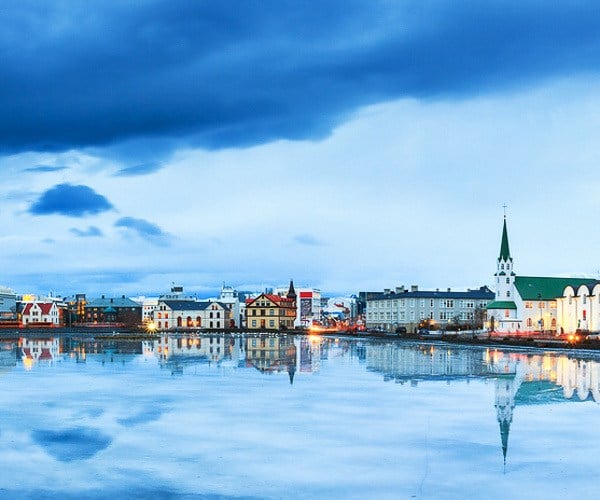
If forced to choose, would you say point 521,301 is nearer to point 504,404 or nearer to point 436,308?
point 436,308

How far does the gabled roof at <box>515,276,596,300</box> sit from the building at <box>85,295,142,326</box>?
10443 cm

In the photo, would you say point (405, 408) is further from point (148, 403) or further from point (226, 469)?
point (226, 469)

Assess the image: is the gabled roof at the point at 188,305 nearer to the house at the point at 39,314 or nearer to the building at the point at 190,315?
the building at the point at 190,315

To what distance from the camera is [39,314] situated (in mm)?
166500

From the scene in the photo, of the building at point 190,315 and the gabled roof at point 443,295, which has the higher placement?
the gabled roof at point 443,295

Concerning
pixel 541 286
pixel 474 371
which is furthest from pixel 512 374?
pixel 541 286

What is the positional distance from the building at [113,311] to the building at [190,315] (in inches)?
1127

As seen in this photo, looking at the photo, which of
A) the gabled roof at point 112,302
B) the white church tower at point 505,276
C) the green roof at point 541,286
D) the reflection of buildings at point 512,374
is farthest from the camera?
Answer: the gabled roof at point 112,302

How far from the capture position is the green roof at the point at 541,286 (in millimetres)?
104750

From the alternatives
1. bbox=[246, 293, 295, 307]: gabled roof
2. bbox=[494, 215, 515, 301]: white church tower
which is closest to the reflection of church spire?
bbox=[494, 215, 515, 301]: white church tower

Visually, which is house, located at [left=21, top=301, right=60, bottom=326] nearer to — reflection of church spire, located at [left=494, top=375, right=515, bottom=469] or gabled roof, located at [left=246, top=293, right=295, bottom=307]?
gabled roof, located at [left=246, top=293, right=295, bottom=307]

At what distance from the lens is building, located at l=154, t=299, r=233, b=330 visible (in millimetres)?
155125

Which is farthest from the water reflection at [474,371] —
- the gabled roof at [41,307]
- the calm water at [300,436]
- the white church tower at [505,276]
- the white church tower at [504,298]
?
the gabled roof at [41,307]

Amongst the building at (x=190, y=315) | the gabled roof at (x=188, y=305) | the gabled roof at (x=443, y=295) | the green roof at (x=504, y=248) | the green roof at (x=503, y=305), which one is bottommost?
the building at (x=190, y=315)
